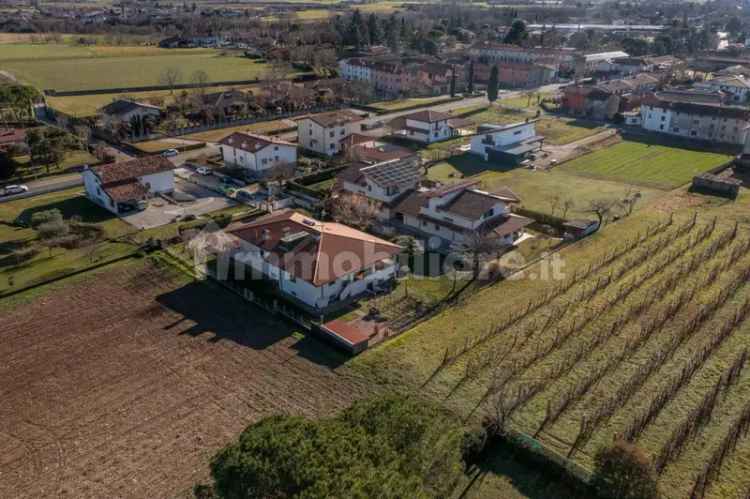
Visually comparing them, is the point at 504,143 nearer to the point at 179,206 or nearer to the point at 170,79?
the point at 179,206

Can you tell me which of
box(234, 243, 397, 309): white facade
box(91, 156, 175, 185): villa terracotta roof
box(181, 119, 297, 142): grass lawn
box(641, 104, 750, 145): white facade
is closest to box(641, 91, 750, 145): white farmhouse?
box(641, 104, 750, 145): white facade

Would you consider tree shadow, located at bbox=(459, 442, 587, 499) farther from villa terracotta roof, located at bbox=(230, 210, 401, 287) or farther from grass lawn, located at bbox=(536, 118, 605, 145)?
grass lawn, located at bbox=(536, 118, 605, 145)

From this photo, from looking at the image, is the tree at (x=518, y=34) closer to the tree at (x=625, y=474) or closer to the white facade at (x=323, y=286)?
the white facade at (x=323, y=286)

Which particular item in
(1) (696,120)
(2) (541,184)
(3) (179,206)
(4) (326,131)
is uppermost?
(1) (696,120)

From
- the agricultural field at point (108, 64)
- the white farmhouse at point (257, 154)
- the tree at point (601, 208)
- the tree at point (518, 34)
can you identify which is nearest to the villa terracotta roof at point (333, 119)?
the white farmhouse at point (257, 154)

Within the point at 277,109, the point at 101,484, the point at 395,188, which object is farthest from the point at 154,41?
the point at 101,484

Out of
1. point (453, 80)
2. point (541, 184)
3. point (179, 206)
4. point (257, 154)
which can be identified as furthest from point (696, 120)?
point (179, 206)

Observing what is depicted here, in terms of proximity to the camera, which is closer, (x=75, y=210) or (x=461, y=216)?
(x=461, y=216)
